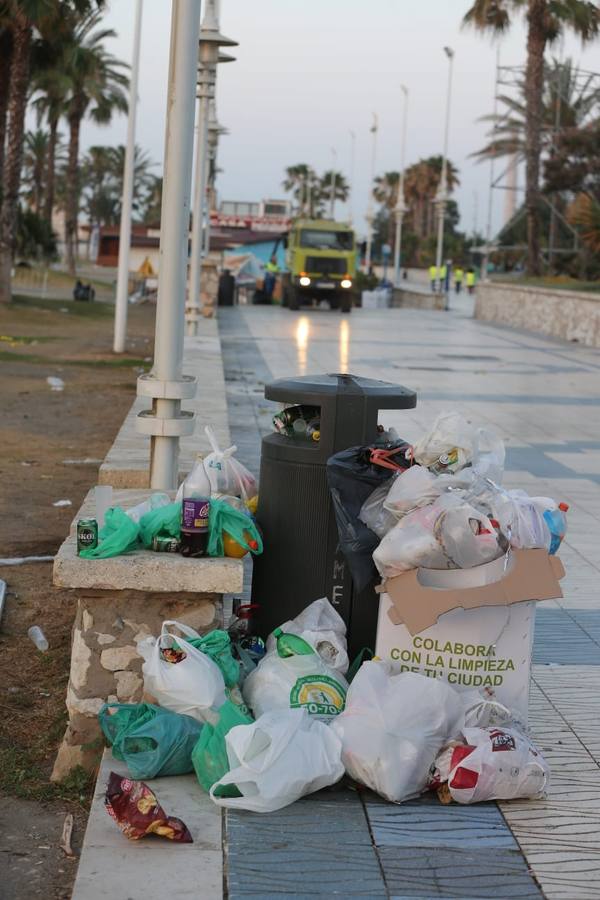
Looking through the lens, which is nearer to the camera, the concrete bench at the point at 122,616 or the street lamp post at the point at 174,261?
the concrete bench at the point at 122,616

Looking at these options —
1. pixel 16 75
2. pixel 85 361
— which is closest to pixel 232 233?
pixel 16 75

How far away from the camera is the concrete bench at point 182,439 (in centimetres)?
741

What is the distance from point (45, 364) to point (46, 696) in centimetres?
1760

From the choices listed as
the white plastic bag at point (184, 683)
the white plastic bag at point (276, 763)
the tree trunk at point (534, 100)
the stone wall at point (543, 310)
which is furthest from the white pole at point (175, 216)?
the tree trunk at point (534, 100)

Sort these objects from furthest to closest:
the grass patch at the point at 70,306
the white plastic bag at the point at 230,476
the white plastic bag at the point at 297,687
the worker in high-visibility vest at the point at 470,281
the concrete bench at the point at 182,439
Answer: the worker in high-visibility vest at the point at 470,281 < the grass patch at the point at 70,306 < the concrete bench at the point at 182,439 < the white plastic bag at the point at 230,476 < the white plastic bag at the point at 297,687

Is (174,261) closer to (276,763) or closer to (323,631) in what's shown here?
(323,631)

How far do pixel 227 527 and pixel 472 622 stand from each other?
0.95 metres

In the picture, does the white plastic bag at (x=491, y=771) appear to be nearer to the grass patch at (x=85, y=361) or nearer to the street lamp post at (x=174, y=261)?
the street lamp post at (x=174, y=261)

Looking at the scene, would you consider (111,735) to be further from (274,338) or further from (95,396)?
(274,338)

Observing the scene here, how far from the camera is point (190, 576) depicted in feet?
15.4

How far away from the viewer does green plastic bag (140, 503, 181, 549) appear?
4898 mm

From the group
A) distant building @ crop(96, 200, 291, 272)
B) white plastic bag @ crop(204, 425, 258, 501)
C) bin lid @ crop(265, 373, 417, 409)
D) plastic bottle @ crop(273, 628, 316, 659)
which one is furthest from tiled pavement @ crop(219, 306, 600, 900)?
distant building @ crop(96, 200, 291, 272)

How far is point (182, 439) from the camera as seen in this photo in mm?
8625

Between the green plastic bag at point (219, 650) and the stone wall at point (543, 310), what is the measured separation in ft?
87.7
